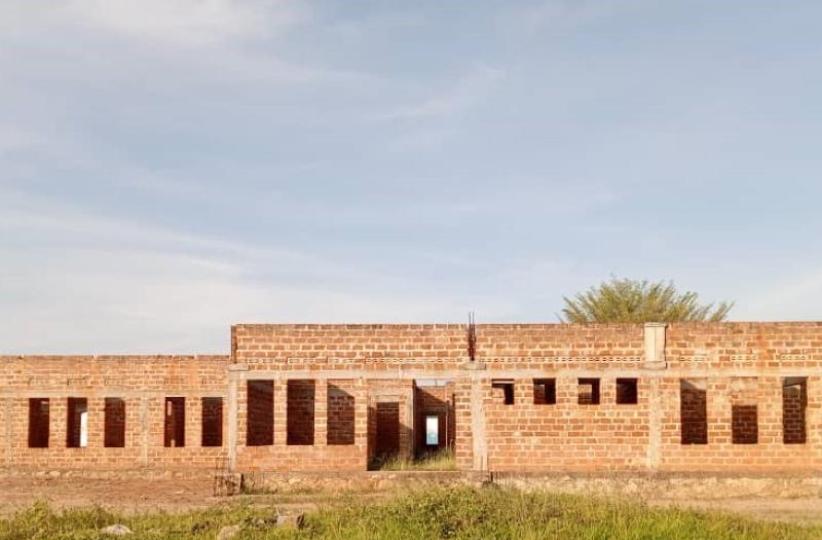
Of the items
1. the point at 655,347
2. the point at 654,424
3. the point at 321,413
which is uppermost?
the point at 655,347

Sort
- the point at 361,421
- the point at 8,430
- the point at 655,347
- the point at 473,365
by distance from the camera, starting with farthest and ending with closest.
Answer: the point at 8,430 < the point at 361,421 < the point at 473,365 < the point at 655,347

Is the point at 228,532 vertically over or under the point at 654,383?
under

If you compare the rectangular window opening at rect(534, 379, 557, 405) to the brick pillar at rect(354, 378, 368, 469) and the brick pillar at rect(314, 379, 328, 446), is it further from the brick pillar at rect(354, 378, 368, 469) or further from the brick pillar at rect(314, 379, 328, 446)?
the brick pillar at rect(314, 379, 328, 446)

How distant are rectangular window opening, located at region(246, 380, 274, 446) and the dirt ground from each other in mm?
1343

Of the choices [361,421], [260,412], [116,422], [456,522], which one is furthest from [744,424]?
[116,422]

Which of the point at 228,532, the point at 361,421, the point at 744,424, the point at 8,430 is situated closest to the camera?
the point at 228,532

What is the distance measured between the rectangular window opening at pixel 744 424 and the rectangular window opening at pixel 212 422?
11.8 m

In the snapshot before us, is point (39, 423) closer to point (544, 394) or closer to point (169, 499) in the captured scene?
point (169, 499)

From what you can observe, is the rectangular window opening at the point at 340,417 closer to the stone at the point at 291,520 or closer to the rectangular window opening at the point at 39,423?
the rectangular window opening at the point at 39,423

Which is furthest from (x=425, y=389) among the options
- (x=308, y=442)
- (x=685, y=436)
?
(x=685, y=436)

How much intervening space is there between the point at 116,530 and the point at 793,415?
13.3m

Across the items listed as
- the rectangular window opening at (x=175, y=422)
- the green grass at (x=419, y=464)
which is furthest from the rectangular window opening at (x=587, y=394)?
the rectangular window opening at (x=175, y=422)

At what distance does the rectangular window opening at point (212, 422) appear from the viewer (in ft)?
86.0

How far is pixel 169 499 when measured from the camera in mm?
18625
